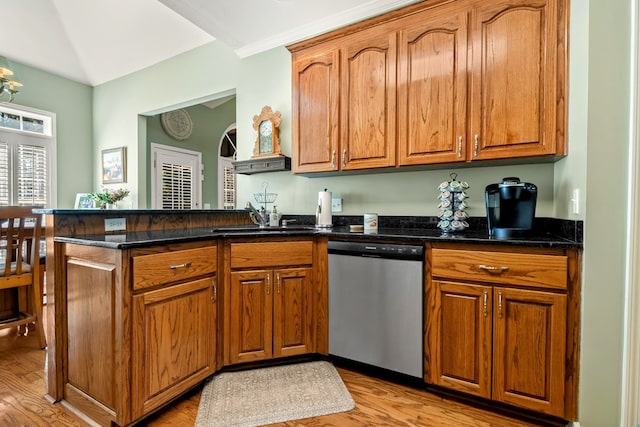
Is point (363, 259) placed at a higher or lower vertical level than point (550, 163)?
lower

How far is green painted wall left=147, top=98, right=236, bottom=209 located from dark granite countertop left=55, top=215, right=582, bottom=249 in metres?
3.58

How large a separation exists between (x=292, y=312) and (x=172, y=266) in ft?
2.77

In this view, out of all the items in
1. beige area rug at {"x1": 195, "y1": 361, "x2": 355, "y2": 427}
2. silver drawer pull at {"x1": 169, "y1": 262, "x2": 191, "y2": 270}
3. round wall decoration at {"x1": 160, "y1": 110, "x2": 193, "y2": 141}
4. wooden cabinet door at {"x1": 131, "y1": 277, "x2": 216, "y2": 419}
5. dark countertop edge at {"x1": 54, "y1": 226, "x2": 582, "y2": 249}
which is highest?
round wall decoration at {"x1": 160, "y1": 110, "x2": 193, "y2": 141}

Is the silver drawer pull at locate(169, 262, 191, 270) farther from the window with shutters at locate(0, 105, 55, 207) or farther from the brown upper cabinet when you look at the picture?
the window with shutters at locate(0, 105, 55, 207)

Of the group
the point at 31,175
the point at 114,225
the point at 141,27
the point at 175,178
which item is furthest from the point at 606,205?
the point at 31,175

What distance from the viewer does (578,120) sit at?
1.48 m

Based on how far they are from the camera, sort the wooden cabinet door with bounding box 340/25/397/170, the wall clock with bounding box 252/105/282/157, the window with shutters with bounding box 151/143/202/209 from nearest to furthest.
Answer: the wooden cabinet door with bounding box 340/25/397/170
the wall clock with bounding box 252/105/282/157
the window with shutters with bounding box 151/143/202/209

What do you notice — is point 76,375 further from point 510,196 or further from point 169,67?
point 169,67

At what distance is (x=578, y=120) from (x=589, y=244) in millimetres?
608

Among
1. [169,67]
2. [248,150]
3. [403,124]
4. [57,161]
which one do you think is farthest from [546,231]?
[57,161]

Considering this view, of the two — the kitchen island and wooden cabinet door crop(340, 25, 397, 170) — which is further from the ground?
wooden cabinet door crop(340, 25, 397, 170)

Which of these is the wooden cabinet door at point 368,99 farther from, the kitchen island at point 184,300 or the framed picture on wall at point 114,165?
the framed picture on wall at point 114,165

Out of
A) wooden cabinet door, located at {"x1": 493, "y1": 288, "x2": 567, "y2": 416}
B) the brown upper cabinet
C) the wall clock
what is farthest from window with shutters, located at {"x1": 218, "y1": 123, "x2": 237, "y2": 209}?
wooden cabinet door, located at {"x1": 493, "y1": 288, "x2": 567, "y2": 416}

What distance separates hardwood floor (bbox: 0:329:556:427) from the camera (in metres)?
1.52
